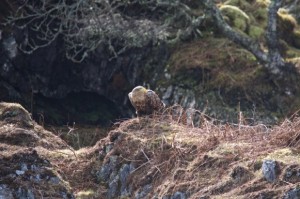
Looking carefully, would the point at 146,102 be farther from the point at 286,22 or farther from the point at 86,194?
the point at 286,22

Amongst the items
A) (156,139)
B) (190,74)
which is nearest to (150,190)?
(156,139)

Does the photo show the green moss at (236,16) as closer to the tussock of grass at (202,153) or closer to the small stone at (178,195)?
the tussock of grass at (202,153)

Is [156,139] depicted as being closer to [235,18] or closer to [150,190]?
[150,190]

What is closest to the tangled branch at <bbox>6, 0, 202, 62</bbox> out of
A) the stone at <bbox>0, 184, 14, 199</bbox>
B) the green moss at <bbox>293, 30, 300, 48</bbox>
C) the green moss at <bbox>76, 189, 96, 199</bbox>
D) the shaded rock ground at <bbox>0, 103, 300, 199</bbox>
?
the green moss at <bbox>293, 30, 300, 48</bbox>

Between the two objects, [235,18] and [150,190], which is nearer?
[150,190]

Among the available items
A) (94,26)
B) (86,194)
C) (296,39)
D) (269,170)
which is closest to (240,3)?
(296,39)

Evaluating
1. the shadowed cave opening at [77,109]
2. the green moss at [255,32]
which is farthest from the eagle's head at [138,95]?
the green moss at [255,32]

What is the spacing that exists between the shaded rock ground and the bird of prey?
0.19m

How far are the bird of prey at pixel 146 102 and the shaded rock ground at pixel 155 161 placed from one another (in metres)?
0.19

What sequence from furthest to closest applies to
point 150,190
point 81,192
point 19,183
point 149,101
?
point 149,101
point 81,192
point 150,190
point 19,183

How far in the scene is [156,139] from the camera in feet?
29.5

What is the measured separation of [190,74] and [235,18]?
2.22 metres

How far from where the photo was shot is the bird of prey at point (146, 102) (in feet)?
31.7

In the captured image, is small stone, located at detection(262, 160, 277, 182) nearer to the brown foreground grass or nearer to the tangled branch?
the brown foreground grass
